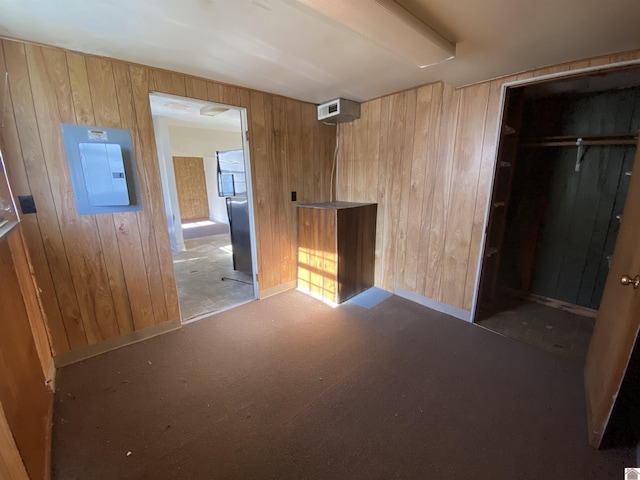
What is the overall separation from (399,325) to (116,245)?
2564 mm

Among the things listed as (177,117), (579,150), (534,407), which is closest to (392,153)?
(579,150)

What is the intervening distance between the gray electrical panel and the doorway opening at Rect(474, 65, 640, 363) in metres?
3.02

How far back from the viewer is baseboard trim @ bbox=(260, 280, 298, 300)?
Answer: 3.11 meters

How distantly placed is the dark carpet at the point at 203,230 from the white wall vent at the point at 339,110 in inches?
178

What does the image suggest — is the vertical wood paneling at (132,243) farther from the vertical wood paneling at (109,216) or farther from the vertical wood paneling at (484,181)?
the vertical wood paneling at (484,181)

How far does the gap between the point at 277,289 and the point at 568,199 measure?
3.27m

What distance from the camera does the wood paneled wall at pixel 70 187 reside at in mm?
1709

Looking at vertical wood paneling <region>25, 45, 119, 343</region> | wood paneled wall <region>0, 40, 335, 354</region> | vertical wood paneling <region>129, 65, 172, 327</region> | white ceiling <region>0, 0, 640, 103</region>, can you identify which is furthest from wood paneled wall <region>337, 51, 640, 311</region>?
vertical wood paneling <region>25, 45, 119, 343</region>

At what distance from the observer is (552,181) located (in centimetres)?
276

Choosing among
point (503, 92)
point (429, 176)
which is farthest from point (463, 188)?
point (503, 92)

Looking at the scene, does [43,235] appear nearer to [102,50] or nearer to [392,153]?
[102,50]

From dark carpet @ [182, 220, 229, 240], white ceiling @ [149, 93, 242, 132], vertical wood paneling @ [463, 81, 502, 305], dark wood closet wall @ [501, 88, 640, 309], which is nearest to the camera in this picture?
vertical wood paneling @ [463, 81, 502, 305]

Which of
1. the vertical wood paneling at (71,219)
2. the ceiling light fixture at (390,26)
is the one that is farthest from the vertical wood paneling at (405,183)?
the vertical wood paneling at (71,219)

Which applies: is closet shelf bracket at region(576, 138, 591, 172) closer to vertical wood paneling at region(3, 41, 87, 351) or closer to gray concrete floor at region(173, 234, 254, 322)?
gray concrete floor at region(173, 234, 254, 322)
